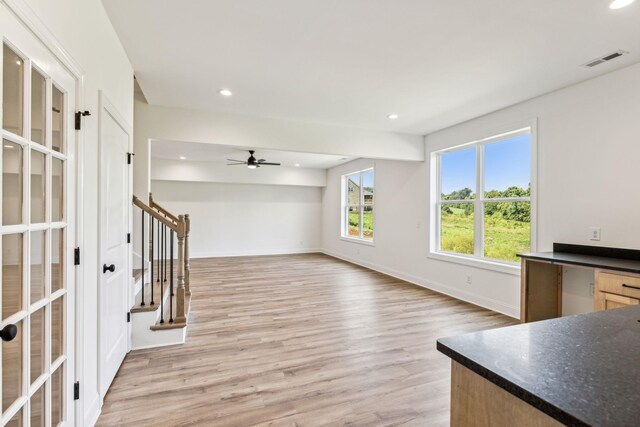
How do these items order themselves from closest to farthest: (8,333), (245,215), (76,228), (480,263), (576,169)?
(8,333) → (76,228) → (576,169) → (480,263) → (245,215)

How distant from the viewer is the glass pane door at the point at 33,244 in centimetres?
115

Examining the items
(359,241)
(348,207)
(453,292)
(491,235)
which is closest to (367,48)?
(491,235)

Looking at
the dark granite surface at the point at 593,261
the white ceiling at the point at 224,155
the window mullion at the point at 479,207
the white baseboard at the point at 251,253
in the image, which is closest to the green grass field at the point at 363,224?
the white ceiling at the point at 224,155

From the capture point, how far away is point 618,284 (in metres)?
2.54

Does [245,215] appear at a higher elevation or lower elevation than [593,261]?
higher

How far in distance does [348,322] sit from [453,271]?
6.96ft

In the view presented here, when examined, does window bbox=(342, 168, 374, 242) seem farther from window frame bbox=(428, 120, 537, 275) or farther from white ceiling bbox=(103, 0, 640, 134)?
white ceiling bbox=(103, 0, 640, 134)

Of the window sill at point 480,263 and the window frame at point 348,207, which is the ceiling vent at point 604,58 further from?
the window frame at point 348,207

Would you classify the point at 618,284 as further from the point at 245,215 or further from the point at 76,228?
the point at 245,215

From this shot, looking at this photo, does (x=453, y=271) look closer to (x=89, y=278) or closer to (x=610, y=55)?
(x=610, y=55)

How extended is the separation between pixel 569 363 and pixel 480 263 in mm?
3961

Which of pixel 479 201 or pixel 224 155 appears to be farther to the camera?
pixel 224 155

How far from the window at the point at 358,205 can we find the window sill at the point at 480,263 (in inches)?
98.2

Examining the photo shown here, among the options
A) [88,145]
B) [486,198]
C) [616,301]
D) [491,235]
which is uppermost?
[88,145]
